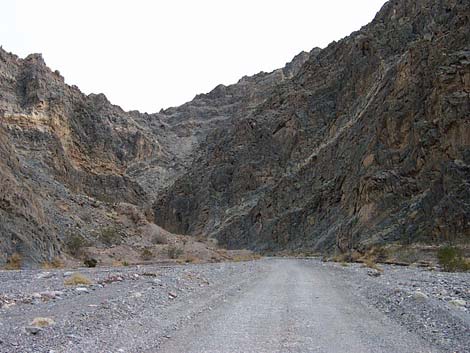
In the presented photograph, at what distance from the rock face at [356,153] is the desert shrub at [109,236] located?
2389 centimetres

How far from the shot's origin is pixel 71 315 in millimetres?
8391

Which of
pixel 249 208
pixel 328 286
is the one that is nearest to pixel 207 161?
pixel 249 208

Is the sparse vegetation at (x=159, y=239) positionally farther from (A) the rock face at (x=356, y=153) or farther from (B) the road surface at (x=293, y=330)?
(B) the road surface at (x=293, y=330)

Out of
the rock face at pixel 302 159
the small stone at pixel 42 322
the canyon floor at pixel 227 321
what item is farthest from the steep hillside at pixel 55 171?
the small stone at pixel 42 322

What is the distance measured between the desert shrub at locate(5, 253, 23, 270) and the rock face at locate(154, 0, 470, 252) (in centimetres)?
2806

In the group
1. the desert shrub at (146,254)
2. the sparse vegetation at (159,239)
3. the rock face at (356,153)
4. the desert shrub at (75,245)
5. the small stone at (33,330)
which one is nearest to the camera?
the small stone at (33,330)

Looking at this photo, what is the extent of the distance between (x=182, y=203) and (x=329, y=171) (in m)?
48.4

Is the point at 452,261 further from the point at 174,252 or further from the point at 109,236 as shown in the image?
the point at 109,236

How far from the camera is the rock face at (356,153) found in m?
43.6

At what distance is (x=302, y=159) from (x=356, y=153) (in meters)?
26.4

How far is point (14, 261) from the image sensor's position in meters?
29.0

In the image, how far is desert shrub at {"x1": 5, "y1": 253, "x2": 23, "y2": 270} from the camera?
28.1m

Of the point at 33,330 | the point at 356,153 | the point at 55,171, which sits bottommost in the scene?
the point at 33,330

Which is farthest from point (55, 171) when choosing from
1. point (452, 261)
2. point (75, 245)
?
point (452, 261)
